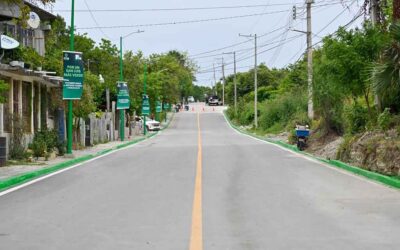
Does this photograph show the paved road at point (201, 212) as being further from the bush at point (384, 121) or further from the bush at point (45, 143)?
the bush at point (45, 143)

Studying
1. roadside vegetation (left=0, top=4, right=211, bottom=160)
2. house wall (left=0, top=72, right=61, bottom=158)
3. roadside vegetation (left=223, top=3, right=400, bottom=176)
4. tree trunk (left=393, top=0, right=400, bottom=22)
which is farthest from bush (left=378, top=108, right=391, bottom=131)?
house wall (left=0, top=72, right=61, bottom=158)

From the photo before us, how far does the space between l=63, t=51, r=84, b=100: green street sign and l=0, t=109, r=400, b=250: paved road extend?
8.22 meters

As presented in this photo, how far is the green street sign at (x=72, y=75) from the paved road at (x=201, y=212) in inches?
324

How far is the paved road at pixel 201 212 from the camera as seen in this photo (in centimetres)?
785

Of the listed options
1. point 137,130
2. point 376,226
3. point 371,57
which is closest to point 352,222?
point 376,226

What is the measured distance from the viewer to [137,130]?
195 ft

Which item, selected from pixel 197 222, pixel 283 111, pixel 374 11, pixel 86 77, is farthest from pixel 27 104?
pixel 283 111

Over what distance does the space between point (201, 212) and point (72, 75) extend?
1631cm

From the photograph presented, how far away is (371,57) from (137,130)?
4147 centimetres

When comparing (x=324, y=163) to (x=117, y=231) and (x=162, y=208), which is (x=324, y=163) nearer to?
(x=162, y=208)

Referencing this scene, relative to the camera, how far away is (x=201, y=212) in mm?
10094

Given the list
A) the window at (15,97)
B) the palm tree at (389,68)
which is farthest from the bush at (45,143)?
the palm tree at (389,68)

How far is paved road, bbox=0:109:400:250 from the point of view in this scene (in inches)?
309

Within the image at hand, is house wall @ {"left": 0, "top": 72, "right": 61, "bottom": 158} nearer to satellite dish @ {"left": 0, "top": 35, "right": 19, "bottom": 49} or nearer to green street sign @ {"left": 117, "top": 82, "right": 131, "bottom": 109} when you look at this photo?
satellite dish @ {"left": 0, "top": 35, "right": 19, "bottom": 49}
